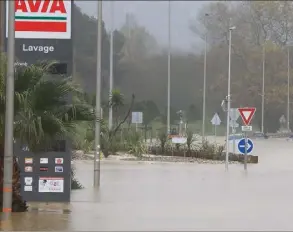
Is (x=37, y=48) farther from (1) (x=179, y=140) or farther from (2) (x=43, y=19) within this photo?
(1) (x=179, y=140)

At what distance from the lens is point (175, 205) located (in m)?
14.1

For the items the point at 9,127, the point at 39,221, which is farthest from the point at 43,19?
the point at 39,221

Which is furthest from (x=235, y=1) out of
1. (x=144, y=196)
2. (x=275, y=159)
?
(x=144, y=196)

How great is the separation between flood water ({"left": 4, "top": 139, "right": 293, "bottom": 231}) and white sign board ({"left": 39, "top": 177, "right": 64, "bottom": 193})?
628 millimetres

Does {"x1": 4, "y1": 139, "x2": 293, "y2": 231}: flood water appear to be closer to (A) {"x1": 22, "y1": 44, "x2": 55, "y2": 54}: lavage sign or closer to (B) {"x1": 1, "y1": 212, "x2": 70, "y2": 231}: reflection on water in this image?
(B) {"x1": 1, "y1": 212, "x2": 70, "y2": 231}: reflection on water

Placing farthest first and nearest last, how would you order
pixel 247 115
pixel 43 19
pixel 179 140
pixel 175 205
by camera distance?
pixel 179 140 → pixel 247 115 → pixel 175 205 → pixel 43 19

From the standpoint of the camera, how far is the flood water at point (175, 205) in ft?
37.0

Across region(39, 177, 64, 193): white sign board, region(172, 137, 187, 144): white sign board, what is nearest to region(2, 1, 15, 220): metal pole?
region(39, 177, 64, 193): white sign board

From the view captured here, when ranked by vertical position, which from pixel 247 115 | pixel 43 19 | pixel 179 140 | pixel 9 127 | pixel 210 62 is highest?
pixel 210 62

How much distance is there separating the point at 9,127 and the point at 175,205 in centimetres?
447

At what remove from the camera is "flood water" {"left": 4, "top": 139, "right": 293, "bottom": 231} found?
37.0 feet

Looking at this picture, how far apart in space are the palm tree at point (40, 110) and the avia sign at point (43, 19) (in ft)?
3.64

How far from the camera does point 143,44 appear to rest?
2781 inches

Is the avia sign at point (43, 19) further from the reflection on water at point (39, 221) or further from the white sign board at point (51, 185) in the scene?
the reflection on water at point (39, 221)
